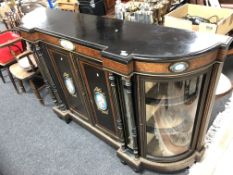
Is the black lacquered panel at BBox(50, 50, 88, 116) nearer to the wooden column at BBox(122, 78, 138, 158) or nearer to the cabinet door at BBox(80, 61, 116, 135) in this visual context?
the cabinet door at BBox(80, 61, 116, 135)

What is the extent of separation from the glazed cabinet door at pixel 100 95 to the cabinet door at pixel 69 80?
10cm

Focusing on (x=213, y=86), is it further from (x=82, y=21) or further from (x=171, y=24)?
(x=82, y=21)

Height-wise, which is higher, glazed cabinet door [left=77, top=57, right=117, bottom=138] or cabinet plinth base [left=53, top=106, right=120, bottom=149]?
glazed cabinet door [left=77, top=57, right=117, bottom=138]

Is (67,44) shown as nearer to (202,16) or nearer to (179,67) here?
(179,67)

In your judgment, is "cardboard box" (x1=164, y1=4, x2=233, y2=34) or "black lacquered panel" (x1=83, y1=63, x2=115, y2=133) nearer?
"black lacquered panel" (x1=83, y1=63, x2=115, y2=133)

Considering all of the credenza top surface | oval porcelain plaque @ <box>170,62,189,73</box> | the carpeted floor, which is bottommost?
the carpeted floor

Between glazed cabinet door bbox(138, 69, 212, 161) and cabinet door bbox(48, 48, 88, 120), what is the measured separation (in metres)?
0.56

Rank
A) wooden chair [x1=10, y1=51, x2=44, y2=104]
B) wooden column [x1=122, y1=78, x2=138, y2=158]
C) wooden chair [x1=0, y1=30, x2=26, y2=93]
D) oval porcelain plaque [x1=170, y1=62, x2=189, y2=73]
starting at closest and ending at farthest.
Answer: oval porcelain plaque [x1=170, y1=62, x2=189, y2=73]
wooden column [x1=122, y1=78, x2=138, y2=158]
wooden chair [x1=10, y1=51, x2=44, y2=104]
wooden chair [x1=0, y1=30, x2=26, y2=93]

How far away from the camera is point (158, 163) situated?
1.42 metres

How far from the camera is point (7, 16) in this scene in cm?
258

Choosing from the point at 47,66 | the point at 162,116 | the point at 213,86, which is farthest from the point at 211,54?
the point at 47,66

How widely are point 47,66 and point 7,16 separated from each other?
1.40 meters

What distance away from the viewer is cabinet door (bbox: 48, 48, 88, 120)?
1446 mm

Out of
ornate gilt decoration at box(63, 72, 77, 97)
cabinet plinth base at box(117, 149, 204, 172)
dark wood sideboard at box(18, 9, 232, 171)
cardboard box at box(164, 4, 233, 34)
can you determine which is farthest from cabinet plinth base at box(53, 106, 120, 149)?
cardboard box at box(164, 4, 233, 34)
